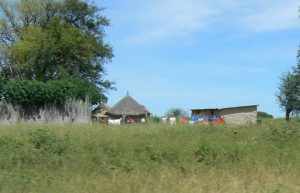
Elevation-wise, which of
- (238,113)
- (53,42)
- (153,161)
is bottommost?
(153,161)

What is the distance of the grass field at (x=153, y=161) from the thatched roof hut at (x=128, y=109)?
33960 millimetres

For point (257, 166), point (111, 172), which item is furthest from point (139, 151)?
point (257, 166)

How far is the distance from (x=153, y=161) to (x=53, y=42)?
33.9 meters

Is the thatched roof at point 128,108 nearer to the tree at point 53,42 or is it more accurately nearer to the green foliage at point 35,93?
the tree at point 53,42

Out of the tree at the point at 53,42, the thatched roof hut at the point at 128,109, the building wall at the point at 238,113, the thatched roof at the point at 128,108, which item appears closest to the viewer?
the building wall at the point at 238,113

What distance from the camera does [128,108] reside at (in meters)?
52.4

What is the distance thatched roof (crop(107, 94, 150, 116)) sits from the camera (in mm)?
51516

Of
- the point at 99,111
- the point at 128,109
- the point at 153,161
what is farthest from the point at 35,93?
the point at 99,111

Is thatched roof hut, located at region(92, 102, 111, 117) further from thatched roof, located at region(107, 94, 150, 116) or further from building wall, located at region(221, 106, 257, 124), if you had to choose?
building wall, located at region(221, 106, 257, 124)

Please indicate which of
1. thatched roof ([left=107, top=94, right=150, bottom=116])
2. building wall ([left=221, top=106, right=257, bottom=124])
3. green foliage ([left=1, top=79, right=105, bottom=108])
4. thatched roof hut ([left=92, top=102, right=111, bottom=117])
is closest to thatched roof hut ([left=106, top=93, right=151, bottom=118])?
thatched roof ([left=107, top=94, right=150, bottom=116])

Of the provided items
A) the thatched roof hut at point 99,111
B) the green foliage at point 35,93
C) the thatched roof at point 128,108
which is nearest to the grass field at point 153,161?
the green foliage at point 35,93

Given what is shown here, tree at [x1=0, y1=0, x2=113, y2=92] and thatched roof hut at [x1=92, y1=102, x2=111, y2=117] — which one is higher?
tree at [x1=0, y1=0, x2=113, y2=92]

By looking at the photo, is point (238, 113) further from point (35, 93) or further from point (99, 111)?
point (99, 111)

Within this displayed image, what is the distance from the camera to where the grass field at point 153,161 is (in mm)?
9414
